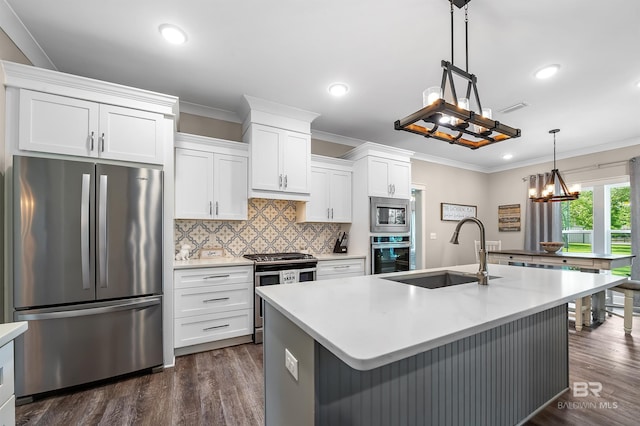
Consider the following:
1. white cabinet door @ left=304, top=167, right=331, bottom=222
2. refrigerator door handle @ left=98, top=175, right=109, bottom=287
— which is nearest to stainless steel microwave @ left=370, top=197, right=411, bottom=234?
white cabinet door @ left=304, top=167, right=331, bottom=222

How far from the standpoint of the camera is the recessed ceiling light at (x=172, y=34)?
203 cm

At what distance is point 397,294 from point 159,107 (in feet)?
8.22

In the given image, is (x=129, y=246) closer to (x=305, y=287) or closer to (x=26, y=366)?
(x=26, y=366)

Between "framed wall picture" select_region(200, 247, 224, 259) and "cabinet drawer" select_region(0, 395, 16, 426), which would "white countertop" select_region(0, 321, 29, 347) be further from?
"framed wall picture" select_region(200, 247, 224, 259)

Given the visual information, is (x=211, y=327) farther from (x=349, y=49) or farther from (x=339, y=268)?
(x=349, y=49)

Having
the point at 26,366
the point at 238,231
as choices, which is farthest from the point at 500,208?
the point at 26,366

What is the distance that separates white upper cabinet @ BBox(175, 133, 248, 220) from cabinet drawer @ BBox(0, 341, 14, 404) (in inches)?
79.4

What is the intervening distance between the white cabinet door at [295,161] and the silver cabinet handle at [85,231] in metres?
1.86

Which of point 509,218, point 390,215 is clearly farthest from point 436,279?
point 509,218

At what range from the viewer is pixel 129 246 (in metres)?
2.29

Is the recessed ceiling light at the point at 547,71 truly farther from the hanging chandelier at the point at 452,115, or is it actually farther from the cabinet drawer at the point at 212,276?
the cabinet drawer at the point at 212,276

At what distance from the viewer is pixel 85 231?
2123 millimetres

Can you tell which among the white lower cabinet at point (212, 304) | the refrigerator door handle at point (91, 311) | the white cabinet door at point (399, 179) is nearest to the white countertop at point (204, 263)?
the white lower cabinet at point (212, 304)

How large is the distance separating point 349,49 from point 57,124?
2316 mm
